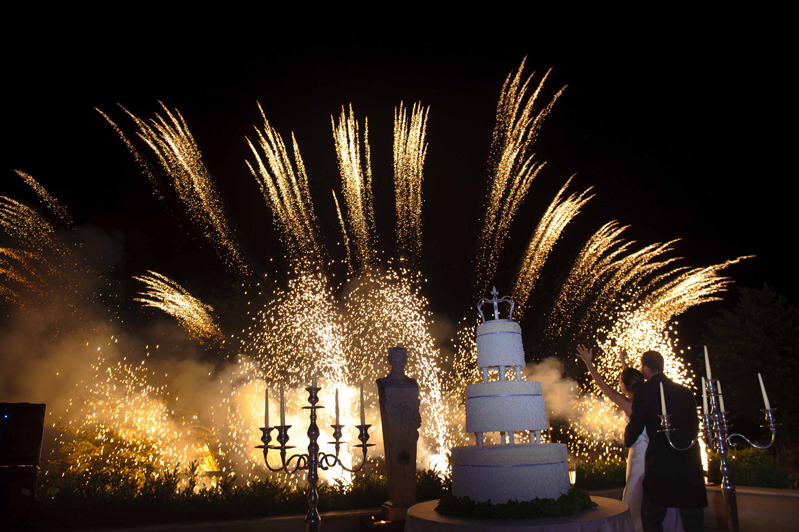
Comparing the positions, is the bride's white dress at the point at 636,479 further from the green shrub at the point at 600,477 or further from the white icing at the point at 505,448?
the green shrub at the point at 600,477

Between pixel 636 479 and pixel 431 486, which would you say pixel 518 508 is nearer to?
pixel 636 479

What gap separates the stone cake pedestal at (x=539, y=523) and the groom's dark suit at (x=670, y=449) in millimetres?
460

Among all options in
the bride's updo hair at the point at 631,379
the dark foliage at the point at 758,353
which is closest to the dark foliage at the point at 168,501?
the bride's updo hair at the point at 631,379

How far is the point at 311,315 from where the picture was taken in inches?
779

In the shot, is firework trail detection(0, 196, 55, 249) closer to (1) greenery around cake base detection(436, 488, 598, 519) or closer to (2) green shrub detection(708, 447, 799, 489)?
(1) greenery around cake base detection(436, 488, 598, 519)

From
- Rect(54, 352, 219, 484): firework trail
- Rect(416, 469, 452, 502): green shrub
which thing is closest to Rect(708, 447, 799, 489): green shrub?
Rect(416, 469, 452, 502): green shrub

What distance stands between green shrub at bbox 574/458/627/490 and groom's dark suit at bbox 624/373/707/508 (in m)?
7.05

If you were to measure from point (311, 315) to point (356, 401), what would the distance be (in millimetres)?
3679

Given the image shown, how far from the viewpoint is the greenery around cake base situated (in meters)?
5.18

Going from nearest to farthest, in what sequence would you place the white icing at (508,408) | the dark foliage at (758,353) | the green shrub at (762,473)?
the white icing at (508,408), the green shrub at (762,473), the dark foliage at (758,353)

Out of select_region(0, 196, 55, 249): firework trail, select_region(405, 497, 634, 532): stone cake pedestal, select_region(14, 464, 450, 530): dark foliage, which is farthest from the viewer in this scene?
select_region(0, 196, 55, 249): firework trail

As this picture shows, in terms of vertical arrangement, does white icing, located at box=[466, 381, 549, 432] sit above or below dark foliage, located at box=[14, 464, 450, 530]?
above

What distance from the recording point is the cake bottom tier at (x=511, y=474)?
A: 554cm

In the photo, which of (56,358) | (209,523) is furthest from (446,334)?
(209,523)
